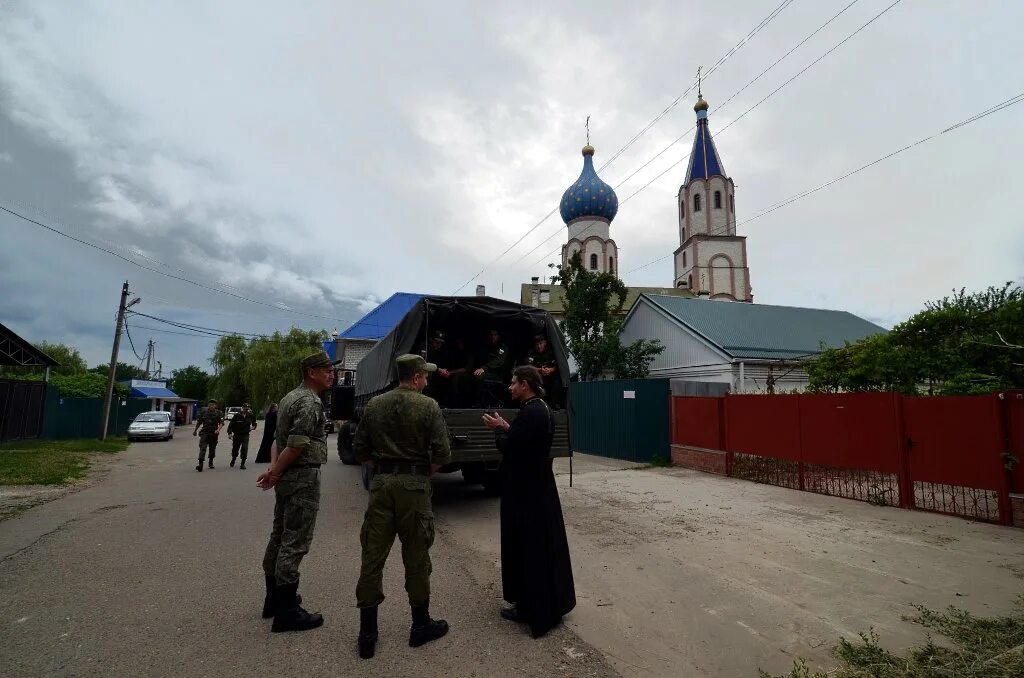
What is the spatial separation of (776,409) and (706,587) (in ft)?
20.8

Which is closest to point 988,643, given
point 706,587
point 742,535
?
point 706,587

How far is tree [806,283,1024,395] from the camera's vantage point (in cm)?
897

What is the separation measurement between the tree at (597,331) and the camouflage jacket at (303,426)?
66.5 ft

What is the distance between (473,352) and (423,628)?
532cm

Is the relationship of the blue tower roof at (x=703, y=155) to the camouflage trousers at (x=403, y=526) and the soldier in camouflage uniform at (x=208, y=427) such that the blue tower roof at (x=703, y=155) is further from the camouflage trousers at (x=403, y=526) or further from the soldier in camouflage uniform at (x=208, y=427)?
the camouflage trousers at (x=403, y=526)

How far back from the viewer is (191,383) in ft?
255

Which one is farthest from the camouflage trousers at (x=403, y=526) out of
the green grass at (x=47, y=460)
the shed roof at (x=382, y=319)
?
the shed roof at (x=382, y=319)

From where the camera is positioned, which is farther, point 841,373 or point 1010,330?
point 841,373

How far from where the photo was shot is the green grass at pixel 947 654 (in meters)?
2.76

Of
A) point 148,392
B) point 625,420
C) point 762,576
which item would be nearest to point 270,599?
point 762,576

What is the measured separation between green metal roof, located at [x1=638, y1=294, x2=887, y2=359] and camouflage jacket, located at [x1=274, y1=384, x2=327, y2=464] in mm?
18110

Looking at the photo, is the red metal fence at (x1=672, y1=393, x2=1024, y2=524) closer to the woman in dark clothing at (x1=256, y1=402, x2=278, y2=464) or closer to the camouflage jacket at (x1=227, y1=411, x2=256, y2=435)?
the woman in dark clothing at (x1=256, y1=402, x2=278, y2=464)

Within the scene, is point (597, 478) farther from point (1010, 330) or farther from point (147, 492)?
point (147, 492)

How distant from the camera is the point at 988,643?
10.5 feet
